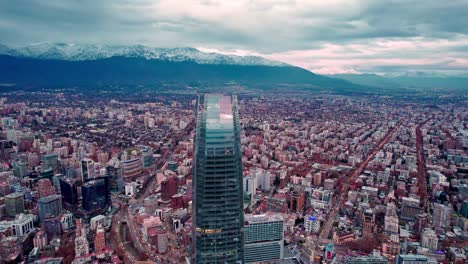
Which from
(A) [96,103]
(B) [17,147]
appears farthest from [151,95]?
(B) [17,147]

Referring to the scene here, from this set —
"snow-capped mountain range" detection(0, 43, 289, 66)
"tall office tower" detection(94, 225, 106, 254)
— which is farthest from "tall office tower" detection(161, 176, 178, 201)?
"snow-capped mountain range" detection(0, 43, 289, 66)

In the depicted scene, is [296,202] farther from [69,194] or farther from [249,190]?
[69,194]

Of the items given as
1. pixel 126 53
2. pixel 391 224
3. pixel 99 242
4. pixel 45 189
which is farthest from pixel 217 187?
pixel 126 53

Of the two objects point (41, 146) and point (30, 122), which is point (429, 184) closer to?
point (41, 146)

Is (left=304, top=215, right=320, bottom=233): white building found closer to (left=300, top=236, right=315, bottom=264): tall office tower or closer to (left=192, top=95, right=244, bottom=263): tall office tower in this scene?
(left=300, top=236, right=315, bottom=264): tall office tower

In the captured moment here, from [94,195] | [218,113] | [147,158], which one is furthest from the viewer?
[147,158]

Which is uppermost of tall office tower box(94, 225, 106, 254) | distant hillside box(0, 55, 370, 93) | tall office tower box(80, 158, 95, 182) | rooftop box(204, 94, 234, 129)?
distant hillside box(0, 55, 370, 93)
